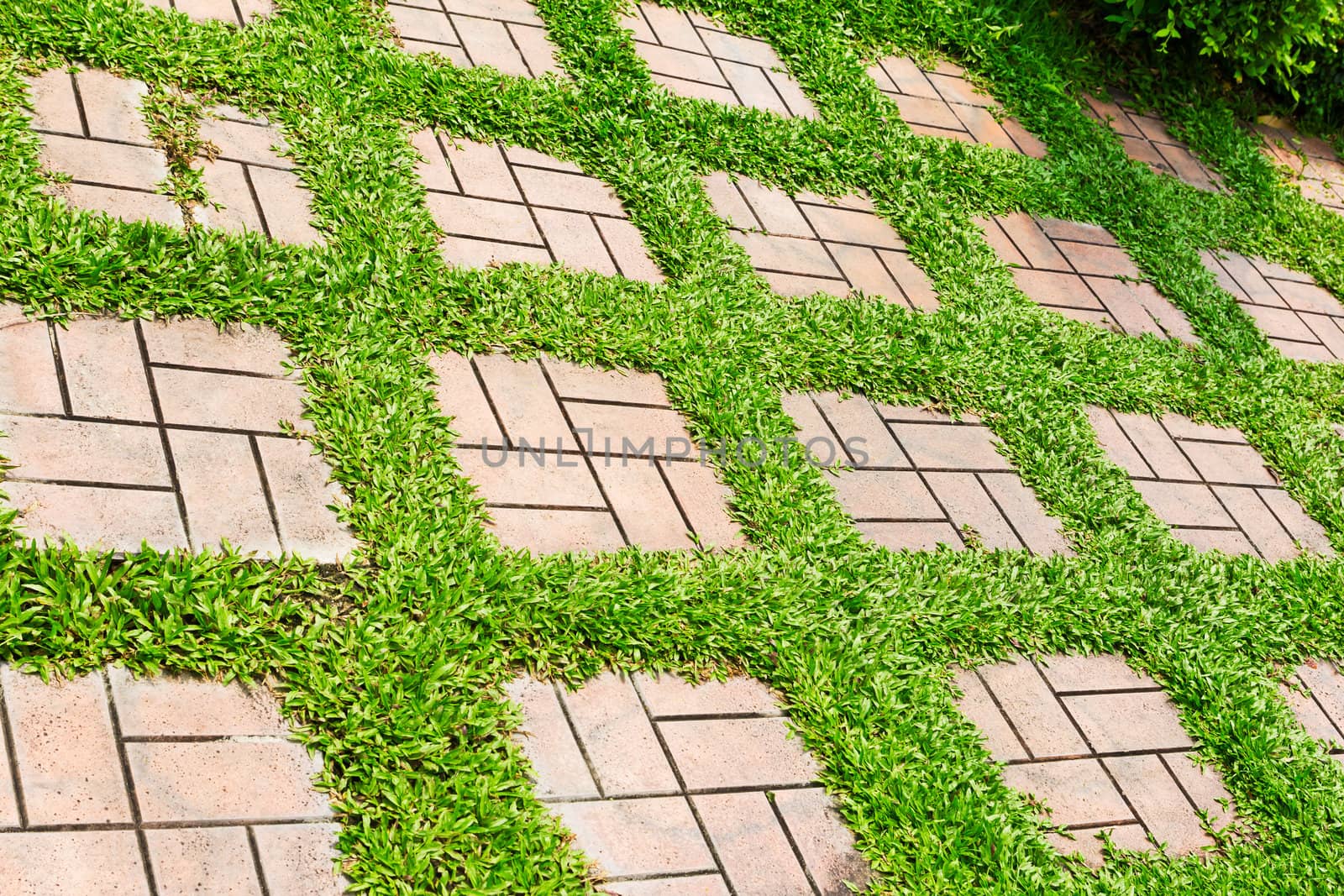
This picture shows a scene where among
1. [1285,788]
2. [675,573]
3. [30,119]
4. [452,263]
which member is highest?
[30,119]

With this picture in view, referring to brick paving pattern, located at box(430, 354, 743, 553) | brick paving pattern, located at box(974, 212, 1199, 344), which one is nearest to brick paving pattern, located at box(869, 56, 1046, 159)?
brick paving pattern, located at box(974, 212, 1199, 344)

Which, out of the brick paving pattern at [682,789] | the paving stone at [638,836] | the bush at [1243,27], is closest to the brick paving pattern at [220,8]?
the brick paving pattern at [682,789]

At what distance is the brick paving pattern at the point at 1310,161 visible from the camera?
630 cm

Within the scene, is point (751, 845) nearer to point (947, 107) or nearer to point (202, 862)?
point (202, 862)

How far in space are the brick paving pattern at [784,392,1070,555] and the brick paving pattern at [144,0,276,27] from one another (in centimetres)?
223

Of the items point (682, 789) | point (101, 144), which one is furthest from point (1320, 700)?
point (101, 144)

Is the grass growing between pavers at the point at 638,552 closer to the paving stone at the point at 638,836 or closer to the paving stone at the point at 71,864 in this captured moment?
the paving stone at the point at 638,836

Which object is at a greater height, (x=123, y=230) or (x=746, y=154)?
(x=746, y=154)

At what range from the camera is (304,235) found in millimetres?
3182

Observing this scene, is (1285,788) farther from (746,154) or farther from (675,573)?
(746,154)

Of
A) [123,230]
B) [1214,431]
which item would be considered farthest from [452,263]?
[1214,431]

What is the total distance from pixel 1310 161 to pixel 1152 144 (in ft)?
4.62

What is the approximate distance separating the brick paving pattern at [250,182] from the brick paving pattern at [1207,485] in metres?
2.76

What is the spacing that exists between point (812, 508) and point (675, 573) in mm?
541
